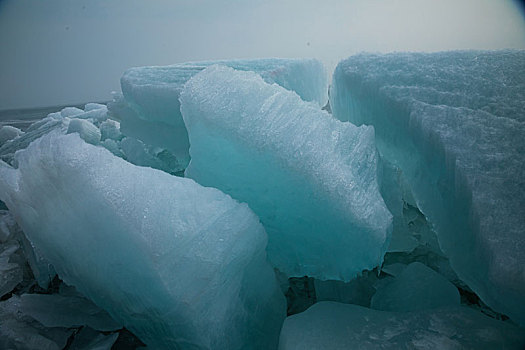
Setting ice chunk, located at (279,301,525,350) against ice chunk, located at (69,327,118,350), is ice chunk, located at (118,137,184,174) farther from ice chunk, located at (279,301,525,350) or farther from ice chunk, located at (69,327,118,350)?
ice chunk, located at (279,301,525,350)

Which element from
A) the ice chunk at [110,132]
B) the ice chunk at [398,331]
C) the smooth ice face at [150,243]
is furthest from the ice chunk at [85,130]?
the ice chunk at [398,331]

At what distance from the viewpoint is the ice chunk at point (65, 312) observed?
3.04 ft

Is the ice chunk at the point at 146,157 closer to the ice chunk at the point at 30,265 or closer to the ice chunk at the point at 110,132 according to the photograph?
the ice chunk at the point at 30,265

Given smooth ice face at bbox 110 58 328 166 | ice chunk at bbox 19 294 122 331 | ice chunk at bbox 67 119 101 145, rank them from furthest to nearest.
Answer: ice chunk at bbox 67 119 101 145 < smooth ice face at bbox 110 58 328 166 < ice chunk at bbox 19 294 122 331

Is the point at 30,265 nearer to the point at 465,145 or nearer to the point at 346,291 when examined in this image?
the point at 346,291

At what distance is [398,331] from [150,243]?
632 mm

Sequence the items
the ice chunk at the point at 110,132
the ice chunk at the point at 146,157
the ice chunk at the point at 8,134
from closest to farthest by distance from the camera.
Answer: the ice chunk at the point at 146,157 < the ice chunk at the point at 110,132 < the ice chunk at the point at 8,134

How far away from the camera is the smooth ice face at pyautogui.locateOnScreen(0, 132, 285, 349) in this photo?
0.70 meters

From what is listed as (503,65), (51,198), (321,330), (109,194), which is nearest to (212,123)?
Result: (109,194)

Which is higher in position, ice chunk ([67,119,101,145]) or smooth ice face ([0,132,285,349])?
smooth ice face ([0,132,285,349])

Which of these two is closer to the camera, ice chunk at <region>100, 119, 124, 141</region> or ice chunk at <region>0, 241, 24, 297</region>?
ice chunk at <region>0, 241, 24, 297</region>

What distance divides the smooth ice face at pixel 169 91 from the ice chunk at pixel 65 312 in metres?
1.00

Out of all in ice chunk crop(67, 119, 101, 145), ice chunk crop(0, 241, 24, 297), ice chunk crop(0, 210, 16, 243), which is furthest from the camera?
ice chunk crop(67, 119, 101, 145)

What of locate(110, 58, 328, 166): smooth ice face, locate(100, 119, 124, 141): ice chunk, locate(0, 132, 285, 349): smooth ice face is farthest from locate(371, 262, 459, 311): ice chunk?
locate(100, 119, 124, 141): ice chunk
